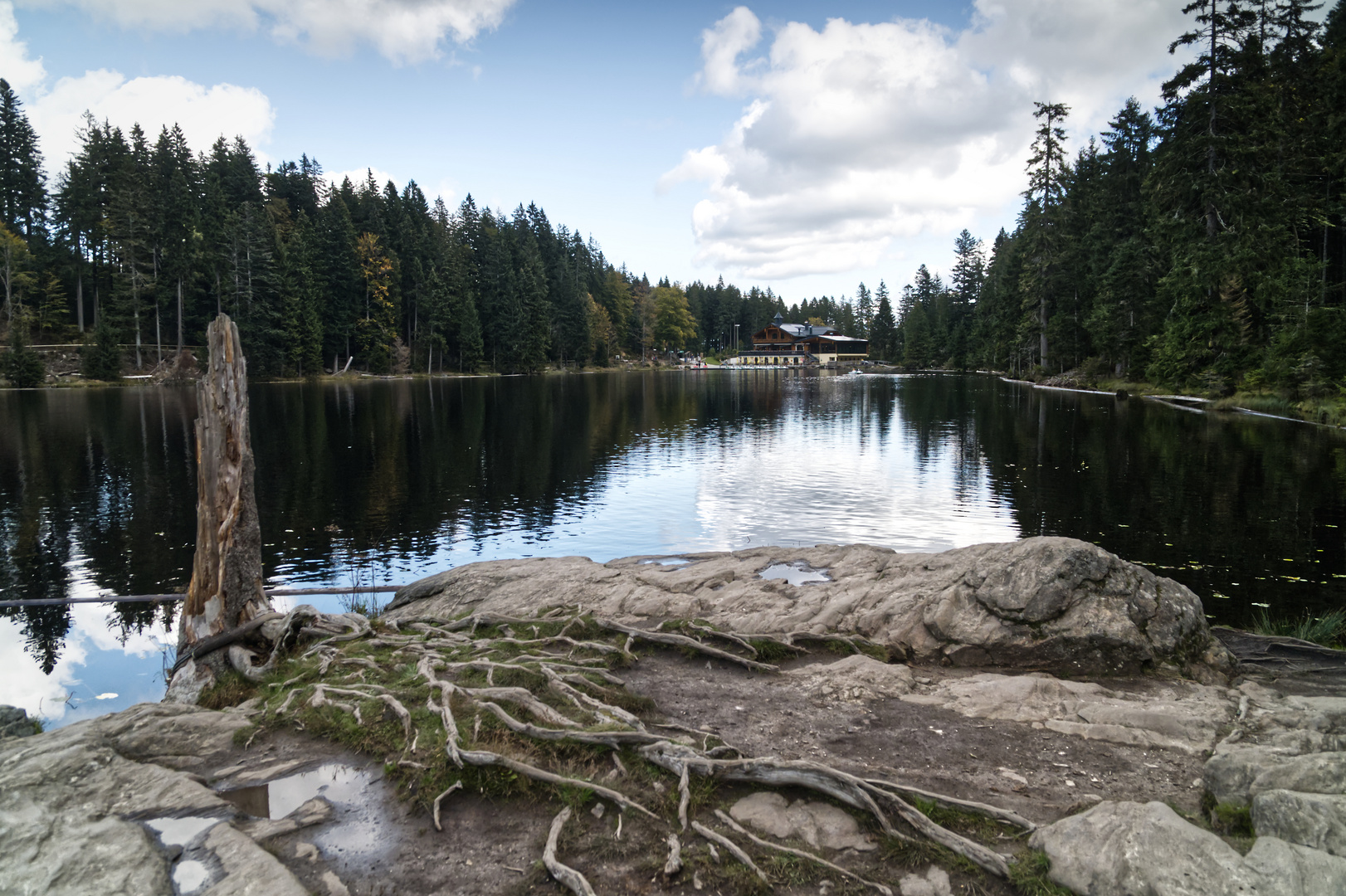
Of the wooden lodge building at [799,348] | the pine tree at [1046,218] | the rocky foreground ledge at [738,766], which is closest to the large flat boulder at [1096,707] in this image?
the rocky foreground ledge at [738,766]

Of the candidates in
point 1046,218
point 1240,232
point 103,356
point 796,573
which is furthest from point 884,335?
point 796,573

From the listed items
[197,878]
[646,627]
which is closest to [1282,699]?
[646,627]

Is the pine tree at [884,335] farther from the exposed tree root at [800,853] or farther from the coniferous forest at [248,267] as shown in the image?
the exposed tree root at [800,853]

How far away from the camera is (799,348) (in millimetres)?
147875

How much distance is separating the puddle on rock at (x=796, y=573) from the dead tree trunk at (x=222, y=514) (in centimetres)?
814

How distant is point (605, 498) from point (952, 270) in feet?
387

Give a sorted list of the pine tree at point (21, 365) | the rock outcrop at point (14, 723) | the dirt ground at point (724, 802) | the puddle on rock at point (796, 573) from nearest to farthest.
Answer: the dirt ground at point (724, 802) < the rock outcrop at point (14, 723) < the puddle on rock at point (796, 573) < the pine tree at point (21, 365)

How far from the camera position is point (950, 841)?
15.5ft

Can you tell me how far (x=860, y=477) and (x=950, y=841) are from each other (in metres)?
23.1

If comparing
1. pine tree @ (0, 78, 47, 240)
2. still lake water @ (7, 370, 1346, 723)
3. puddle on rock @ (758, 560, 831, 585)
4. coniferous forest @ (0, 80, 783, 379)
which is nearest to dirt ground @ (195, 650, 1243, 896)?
puddle on rock @ (758, 560, 831, 585)

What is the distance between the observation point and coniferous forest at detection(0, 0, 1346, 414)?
135ft

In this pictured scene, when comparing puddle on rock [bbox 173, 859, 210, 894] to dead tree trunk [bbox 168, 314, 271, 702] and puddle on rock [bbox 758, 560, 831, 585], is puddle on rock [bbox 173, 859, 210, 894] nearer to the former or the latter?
dead tree trunk [bbox 168, 314, 271, 702]

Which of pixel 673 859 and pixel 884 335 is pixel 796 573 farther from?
pixel 884 335

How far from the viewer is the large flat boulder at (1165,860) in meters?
3.80
